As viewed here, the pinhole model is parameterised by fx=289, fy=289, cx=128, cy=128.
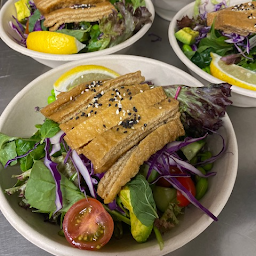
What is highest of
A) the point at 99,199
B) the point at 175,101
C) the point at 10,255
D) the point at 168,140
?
the point at 175,101

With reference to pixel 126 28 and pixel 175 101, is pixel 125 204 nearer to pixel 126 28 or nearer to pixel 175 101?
pixel 175 101

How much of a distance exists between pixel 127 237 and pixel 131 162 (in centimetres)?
34

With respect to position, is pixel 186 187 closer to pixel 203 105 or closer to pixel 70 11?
pixel 203 105

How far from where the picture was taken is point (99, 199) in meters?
1.31

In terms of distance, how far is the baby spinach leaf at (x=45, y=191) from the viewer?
3.95 feet

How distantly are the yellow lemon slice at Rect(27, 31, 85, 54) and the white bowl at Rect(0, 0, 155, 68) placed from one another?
77 millimetres

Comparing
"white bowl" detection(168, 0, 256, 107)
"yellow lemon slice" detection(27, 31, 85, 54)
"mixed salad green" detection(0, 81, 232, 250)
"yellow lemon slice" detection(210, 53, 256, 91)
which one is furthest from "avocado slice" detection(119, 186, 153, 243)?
"yellow lemon slice" detection(27, 31, 85, 54)

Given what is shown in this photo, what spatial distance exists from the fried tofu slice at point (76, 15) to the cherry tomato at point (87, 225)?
1413 mm

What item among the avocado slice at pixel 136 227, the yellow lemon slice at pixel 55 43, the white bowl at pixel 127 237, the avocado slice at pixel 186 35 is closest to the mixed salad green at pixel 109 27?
the yellow lemon slice at pixel 55 43

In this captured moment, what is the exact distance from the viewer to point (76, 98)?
145cm

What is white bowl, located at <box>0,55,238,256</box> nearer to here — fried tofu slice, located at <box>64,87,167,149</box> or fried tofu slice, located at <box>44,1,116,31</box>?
fried tofu slice, located at <box>64,87,167,149</box>

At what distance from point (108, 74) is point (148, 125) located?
54cm

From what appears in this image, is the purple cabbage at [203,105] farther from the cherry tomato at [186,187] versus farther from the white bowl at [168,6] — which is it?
the white bowl at [168,6]

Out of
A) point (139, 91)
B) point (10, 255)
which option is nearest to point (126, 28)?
point (139, 91)
